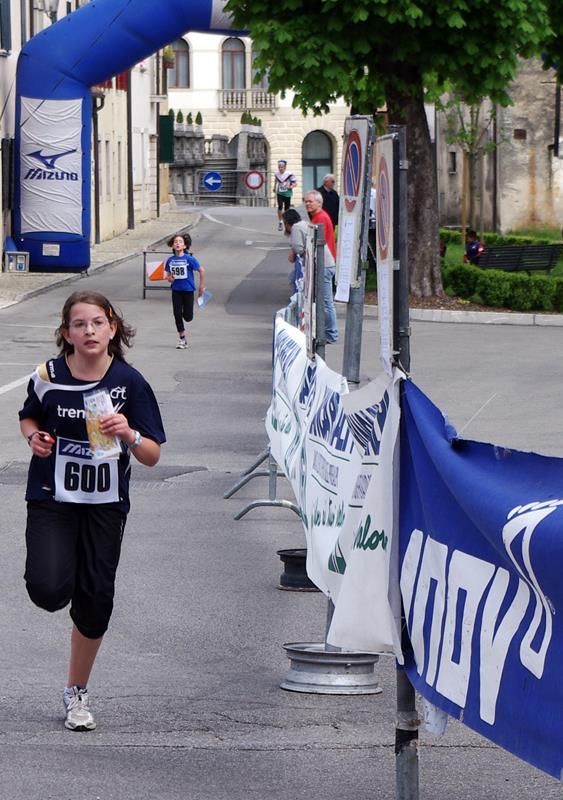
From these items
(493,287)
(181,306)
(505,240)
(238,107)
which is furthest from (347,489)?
(238,107)

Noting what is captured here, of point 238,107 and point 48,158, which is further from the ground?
point 238,107

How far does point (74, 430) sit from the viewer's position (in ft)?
19.6

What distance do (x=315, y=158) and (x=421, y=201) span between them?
6808 cm

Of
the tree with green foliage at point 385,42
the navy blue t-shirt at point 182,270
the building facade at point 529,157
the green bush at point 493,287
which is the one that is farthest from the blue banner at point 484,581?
the building facade at point 529,157

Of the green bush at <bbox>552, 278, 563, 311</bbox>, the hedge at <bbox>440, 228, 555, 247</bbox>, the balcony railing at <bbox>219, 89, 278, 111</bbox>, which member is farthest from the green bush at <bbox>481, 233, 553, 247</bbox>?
the balcony railing at <bbox>219, 89, 278, 111</bbox>

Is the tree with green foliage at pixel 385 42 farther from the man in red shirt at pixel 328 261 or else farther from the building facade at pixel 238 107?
the building facade at pixel 238 107

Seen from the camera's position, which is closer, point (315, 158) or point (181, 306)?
point (181, 306)

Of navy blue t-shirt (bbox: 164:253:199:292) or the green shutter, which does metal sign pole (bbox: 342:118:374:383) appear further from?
the green shutter

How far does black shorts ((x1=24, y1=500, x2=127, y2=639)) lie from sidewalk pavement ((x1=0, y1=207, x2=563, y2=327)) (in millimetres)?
19416

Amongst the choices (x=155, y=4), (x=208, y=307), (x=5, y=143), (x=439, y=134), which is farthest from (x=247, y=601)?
(x=439, y=134)

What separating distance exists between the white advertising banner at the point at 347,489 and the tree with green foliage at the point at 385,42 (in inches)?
615

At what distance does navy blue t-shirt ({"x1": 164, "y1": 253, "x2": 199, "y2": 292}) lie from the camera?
70.7 feet

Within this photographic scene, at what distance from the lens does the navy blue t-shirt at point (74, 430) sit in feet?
19.5

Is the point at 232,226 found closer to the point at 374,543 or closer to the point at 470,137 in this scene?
the point at 470,137
